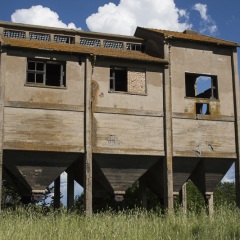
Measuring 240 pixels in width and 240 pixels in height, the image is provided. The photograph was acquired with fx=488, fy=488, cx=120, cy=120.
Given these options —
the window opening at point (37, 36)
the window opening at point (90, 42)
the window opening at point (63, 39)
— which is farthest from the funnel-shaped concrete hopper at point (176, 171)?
the window opening at point (37, 36)

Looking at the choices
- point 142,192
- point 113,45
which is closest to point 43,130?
point 113,45

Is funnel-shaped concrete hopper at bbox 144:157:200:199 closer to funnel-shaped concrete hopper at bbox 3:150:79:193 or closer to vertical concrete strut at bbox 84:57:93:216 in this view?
vertical concrete strut at bbox 84:57:93:216

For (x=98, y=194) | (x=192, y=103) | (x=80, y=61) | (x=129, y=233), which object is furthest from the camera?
(x=98, y=194)

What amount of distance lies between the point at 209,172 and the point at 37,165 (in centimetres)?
769

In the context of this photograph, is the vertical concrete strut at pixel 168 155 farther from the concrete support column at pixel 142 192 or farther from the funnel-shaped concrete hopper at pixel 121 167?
the concrete support column at pixel 142 192

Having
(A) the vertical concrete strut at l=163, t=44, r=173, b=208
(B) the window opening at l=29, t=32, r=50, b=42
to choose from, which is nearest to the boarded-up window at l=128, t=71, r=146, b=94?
(A) the vertical concrete strut at l=163, t=44, r=173, b=208

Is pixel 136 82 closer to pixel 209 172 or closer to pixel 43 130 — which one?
pixel 43 130

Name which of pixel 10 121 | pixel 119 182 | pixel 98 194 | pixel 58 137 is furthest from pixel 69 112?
pixel 98 194

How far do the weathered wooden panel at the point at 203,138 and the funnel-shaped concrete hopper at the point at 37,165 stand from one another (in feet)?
15.0

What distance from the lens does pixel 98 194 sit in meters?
23.4

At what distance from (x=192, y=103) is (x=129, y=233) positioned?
10.4m

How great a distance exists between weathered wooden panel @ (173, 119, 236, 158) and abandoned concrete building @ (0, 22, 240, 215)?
44 millimetres

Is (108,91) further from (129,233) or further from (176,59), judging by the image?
(129,233)

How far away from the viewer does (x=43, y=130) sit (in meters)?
19.1
